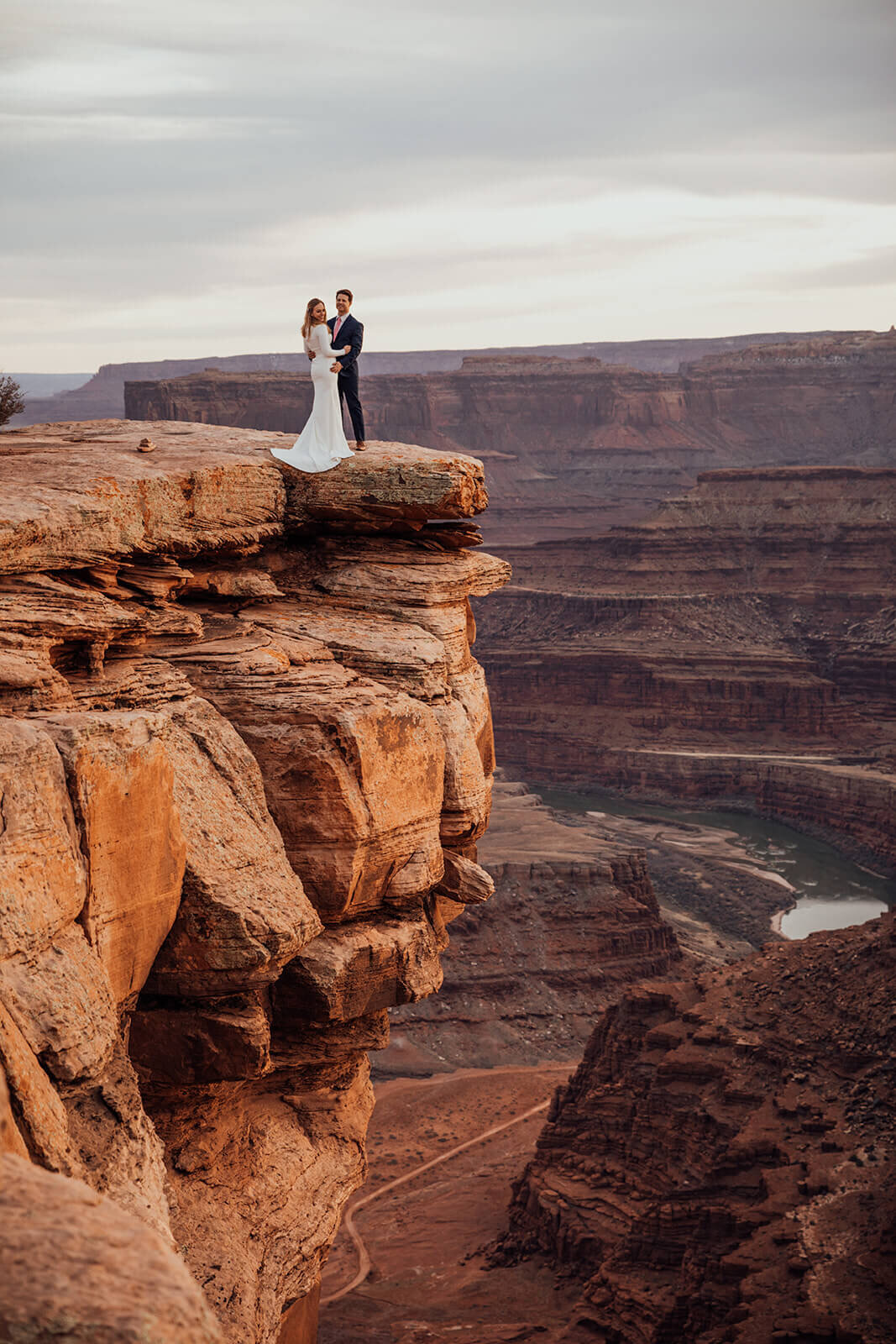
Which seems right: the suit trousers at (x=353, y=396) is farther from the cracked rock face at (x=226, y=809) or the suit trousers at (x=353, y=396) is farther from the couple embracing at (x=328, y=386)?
the cracked rock face at (x=226, y=809)

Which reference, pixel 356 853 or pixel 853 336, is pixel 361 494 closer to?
pixel 356 853

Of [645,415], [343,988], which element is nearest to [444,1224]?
[343,988]

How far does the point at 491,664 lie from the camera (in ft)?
315

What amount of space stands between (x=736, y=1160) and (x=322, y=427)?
1413 cm

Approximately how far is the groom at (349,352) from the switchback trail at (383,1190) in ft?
50.2

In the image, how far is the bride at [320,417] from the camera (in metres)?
15.5

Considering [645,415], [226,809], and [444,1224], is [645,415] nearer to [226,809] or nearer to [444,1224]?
[444,1224]

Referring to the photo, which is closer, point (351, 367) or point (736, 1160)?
point (351, 367)

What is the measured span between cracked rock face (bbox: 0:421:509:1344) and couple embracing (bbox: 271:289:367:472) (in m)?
0.36

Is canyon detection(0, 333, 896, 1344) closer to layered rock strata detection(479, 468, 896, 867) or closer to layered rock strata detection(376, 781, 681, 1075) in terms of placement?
layered rock strata detection(376, 781, 681, 1075)

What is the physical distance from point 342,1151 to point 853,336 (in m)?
177

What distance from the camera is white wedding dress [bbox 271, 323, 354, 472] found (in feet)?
50.7

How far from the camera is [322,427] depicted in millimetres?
15797

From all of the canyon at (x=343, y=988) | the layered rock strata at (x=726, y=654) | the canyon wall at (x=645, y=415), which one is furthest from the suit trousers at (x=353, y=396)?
the canyon wall at (x=645, y=415)
